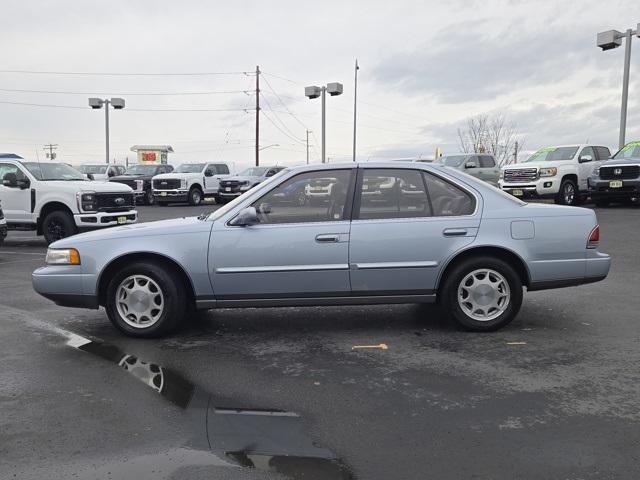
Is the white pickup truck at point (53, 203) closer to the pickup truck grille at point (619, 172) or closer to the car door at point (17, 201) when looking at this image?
the car door at point (17, 201)

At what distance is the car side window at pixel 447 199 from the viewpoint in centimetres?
556

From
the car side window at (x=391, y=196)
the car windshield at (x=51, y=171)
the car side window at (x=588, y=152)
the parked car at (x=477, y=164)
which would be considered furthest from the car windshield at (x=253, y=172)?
the car side window at (x=391, y=196)

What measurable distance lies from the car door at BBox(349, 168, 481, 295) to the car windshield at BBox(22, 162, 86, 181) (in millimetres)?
9825

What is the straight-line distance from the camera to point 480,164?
2511 cm

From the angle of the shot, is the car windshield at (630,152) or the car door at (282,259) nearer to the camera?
the car door at (282,259)

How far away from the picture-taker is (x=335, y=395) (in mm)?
4086

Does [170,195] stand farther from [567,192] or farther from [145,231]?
[145,231]

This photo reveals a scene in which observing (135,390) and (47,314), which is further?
(47,314)

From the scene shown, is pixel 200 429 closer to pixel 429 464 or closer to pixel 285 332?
pixel 429 464

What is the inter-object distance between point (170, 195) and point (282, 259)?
22.3 metres

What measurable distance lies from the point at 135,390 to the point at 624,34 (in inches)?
949

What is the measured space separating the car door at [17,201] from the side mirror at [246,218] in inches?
352

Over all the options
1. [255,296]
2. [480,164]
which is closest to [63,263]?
[255,296]

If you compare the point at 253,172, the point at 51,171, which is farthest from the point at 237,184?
the point at 51,171
